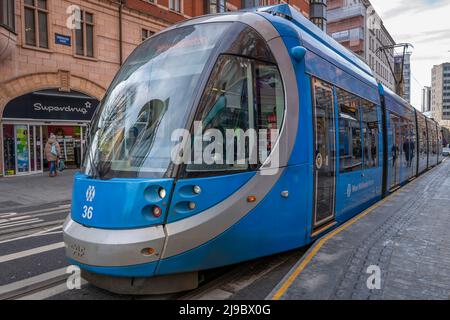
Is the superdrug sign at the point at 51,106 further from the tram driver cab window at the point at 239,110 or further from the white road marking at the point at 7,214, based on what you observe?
the tram driver cab window at the point at 239,110

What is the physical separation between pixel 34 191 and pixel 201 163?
1168cm

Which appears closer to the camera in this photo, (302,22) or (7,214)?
(302,22)

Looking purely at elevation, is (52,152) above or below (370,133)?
below

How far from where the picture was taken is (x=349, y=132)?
675 cm

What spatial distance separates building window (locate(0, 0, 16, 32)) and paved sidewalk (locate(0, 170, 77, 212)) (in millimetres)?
6058

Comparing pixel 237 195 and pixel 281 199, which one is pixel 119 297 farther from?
pixel 281 199

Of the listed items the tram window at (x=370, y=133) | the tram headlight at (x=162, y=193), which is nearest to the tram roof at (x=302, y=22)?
the tram window at (x=370, y=133)

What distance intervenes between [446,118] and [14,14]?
12870 centimetres

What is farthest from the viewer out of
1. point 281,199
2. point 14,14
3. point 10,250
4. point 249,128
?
point 14,14

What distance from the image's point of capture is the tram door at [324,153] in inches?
208

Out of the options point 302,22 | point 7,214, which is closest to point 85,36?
point 7,214

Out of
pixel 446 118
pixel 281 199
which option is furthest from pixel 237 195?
pixel 446 118

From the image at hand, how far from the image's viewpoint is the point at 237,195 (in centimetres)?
404

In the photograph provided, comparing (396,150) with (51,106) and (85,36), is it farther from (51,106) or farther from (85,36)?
(85,36)
